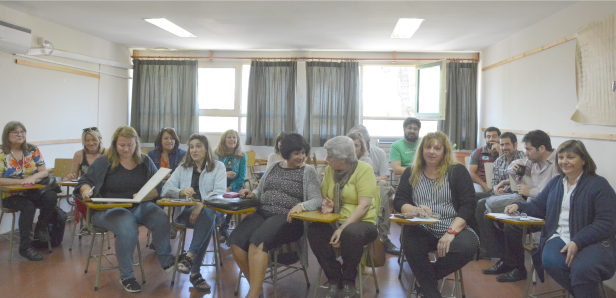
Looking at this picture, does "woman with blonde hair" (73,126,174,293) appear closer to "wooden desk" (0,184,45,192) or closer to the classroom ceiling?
"wooden desk" (0,184,45,192)

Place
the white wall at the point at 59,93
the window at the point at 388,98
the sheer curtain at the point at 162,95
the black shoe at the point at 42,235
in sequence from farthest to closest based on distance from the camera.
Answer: the window at the point at 388,98 < the sheer curtain at the point at 162,95 < the white wall at the point at 59,93 < the black shoe at the point at 42,235

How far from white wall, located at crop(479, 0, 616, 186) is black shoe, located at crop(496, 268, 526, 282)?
1.16 meters

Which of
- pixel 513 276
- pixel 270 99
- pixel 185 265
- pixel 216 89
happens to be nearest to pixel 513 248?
pixel 513 276

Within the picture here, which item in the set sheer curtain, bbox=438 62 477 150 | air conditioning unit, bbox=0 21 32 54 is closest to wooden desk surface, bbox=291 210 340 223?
air conditioning unit, bbox=0 21 32 54

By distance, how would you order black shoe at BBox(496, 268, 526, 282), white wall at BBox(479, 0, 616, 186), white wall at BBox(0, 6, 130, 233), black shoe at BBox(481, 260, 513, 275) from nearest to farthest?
black shoe at BBox(496, 268, 526, 282) < black shoe at BBox(481, 260, 513, 275) < white wall at BBox(479, 0, 616, 186) < white wall at BBox(0, 6, 130, 233)

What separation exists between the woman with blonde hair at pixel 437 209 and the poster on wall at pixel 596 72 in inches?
73.4

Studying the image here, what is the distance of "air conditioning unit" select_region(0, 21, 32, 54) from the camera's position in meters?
4.98

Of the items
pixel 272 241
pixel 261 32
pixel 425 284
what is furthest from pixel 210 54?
pixel 425 284

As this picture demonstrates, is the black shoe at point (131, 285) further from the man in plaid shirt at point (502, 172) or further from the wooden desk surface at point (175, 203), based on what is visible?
the man in plaid shirt at point (502, 172)

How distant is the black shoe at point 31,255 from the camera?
423 cm

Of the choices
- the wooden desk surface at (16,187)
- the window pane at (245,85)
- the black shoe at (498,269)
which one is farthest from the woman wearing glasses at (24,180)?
the black shoe at (498,269)

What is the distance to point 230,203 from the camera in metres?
3.20

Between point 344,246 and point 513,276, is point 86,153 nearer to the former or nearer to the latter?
point 344,246

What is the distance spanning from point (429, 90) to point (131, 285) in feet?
18.6
